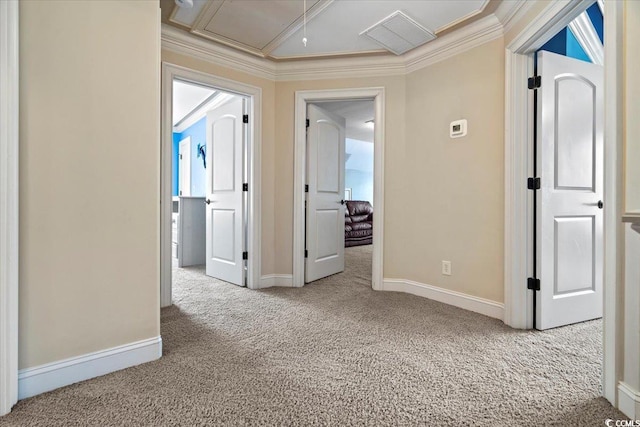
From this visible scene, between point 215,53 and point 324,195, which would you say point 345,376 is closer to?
point 324,195

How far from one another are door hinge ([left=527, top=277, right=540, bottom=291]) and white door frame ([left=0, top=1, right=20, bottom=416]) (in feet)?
9.18

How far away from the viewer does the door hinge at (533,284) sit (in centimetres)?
209

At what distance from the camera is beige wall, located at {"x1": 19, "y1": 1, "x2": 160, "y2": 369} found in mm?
1329

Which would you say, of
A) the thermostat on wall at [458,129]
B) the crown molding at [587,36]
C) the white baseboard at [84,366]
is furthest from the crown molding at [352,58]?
the white baseboard at [84,366]

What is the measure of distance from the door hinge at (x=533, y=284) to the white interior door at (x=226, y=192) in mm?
2433

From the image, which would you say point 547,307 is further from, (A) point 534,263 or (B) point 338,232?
(B) point 338,232

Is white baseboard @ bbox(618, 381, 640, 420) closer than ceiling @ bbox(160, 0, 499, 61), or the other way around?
white baseboard @ bbox(618, 381, 640, 420)

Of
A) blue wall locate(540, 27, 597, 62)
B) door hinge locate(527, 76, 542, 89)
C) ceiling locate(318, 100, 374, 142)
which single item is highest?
ceiling locate(318, 100, 374, 142)

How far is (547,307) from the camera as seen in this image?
2088 mm

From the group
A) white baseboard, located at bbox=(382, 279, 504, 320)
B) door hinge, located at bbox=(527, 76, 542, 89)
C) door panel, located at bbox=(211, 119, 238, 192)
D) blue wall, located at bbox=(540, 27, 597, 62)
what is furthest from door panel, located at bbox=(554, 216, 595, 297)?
door panel, located at bbox=(211, 119, 238, 192)

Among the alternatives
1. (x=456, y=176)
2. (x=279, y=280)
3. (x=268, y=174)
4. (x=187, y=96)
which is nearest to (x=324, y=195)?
(x=268, y=174)

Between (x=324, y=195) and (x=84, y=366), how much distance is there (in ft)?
8.26

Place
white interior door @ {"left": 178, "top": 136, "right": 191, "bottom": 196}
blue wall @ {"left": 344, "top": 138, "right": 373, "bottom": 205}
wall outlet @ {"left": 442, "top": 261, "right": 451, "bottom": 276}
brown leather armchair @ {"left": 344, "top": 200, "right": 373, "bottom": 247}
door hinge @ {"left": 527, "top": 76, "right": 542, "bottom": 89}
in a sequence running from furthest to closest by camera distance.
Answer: blue wall @ {"left": 344, "top": 138, "right": 373, "bottom": 205}
brown leather armchair @ {"left": 344, "top": 200, "right": 373, "bottom": 247}
white interior door @ {"left": 178, "top": 136, "right": 191, "bottom": 196}
wall outlet @ {"left": 442, "top": 261, "right": 451, "bottom": 276}
door hinge @ {"left": 527, "top": 76, "right": 542, "bottom": 89}

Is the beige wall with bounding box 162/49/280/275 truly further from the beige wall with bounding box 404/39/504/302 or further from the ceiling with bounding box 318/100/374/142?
the beige wall with bounding box 404/39/504/302
